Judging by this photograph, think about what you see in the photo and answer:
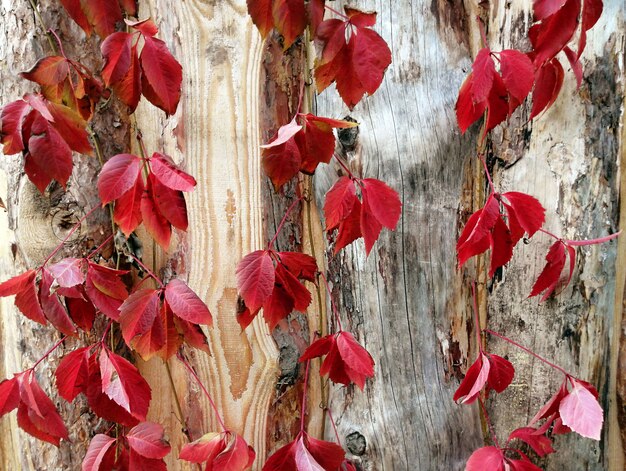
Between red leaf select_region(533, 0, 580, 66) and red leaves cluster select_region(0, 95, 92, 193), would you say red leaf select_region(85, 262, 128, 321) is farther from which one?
red leaf select_region(533, 0, 580, 66)

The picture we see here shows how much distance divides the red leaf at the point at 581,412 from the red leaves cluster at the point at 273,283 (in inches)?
17.7

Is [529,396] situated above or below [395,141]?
below

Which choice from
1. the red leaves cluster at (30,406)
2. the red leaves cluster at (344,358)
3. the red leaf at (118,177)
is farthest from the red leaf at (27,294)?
the red leaves cluster at (344,358)

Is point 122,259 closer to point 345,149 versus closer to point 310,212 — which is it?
point 310,212

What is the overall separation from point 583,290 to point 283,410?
0.63 m

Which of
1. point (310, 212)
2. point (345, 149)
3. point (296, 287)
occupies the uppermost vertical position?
point (345, 149)

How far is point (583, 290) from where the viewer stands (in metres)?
1.11

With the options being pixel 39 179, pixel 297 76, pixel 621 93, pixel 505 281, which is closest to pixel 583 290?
pixel 505 281

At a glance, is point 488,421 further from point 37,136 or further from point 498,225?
point 37,136

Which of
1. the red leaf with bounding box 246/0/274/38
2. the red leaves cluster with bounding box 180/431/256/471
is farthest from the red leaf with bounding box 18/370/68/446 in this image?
the red leaf with bounding box 246/0/274/38

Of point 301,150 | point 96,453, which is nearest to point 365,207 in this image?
point 301,150

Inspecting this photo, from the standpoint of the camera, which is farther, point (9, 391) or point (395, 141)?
point (395, 141)

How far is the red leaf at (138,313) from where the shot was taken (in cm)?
87

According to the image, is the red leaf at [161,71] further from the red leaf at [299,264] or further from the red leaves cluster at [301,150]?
the red leaf at [299,264]
